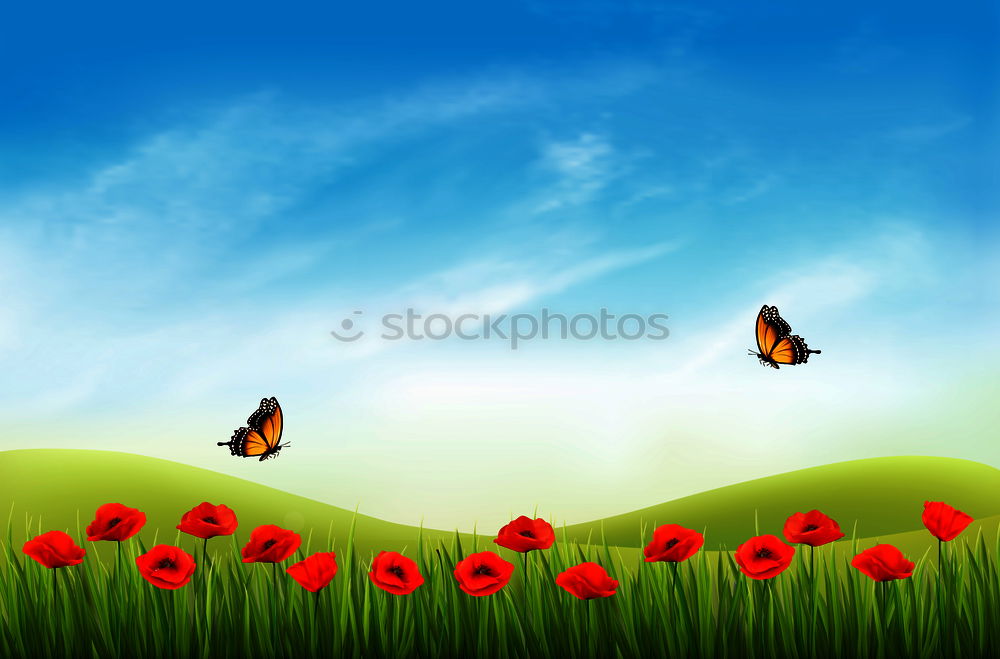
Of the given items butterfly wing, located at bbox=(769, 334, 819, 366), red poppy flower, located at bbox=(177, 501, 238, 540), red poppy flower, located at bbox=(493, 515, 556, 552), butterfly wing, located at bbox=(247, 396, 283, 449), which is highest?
butterfly wing, located at bbox=(769, 334, 819, 366)

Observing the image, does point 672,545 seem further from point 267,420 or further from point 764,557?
point 267,420

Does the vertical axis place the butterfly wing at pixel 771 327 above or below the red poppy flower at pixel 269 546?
above

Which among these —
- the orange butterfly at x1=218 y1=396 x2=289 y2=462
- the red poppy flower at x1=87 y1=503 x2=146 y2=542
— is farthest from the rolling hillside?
the red poppy flower at x1=87 y1=503 x2=146 y2=542

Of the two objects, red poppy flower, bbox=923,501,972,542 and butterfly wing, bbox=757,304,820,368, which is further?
butterfly wing, bbox=757,304,820,368

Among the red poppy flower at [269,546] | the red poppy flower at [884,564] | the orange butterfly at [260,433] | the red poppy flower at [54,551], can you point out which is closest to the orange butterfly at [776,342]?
the red poppy flower at [884,564]

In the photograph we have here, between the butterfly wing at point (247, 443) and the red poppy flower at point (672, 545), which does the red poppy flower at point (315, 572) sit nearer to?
the red poppy flower at point (672, 545)

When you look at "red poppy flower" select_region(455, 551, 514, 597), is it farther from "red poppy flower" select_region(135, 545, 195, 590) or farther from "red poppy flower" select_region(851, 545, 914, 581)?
"red poppy flower" select_region(851, 545, 914, 581)
